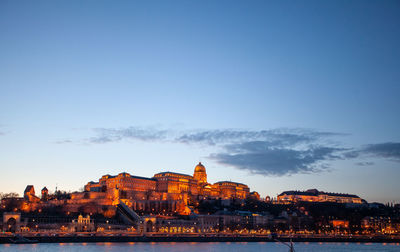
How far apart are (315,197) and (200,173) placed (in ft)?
168

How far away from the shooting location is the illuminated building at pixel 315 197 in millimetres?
173875

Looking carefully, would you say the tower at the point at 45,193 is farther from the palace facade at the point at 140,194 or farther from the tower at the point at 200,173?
the tower at the point at 200,173

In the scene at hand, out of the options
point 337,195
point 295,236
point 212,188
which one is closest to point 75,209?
point 295,236

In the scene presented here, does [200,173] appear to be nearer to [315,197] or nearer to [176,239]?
[315,197]

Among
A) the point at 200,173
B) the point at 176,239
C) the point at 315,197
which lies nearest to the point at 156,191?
the point at 200,173

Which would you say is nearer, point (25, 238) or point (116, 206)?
point (25, 238)

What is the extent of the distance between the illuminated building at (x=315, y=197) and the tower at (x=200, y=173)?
3673 cm

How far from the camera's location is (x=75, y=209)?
96.3 metres

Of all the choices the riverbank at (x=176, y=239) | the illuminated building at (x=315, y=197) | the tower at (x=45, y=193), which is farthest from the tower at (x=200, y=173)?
the riverbank at (x=176, y=239)

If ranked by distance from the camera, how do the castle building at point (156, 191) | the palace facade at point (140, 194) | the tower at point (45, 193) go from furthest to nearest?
1. the tower at point (45, 193)
2. the castle building at point (156, 191)
3. the palace facade at point (140, 194)

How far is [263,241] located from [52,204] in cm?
4626

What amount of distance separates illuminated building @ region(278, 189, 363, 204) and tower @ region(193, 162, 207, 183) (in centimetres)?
3673

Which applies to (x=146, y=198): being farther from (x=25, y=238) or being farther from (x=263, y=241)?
(x=25, y=238)

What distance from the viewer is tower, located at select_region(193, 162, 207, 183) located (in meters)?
150
